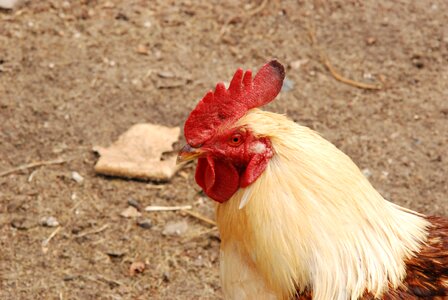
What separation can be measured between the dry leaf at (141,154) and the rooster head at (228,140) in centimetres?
200

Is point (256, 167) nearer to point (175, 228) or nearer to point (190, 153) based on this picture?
point (190, 153)

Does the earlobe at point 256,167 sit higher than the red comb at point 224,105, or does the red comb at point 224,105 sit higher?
the red comb at point 224,105

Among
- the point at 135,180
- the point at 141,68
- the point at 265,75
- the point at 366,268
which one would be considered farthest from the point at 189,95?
the point at 366,268

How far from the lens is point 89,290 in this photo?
14.6 feet

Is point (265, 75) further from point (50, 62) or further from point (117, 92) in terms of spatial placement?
point (50, 62)

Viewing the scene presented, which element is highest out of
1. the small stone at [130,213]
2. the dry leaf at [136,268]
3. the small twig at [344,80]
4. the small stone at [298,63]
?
the small twig at [344,80]

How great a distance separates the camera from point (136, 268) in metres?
4.60

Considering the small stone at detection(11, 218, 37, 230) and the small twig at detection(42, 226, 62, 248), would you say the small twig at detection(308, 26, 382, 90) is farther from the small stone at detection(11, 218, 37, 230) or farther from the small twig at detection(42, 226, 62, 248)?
the small stone at detection(11, 218, 37, 230)

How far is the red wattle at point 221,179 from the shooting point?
3.12 meters

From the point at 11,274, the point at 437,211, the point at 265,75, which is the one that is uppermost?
the point at 265,75

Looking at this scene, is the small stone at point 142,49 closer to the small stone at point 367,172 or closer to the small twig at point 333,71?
the small twig at point 333,71

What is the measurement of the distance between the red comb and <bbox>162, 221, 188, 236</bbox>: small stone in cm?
180

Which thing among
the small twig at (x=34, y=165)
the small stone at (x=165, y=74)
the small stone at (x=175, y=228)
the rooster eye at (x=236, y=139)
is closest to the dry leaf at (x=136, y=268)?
the small stone at (x=175, y=228)

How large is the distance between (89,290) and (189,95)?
2095 mm
